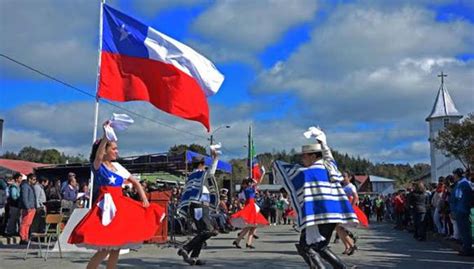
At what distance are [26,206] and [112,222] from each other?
33.7 feet

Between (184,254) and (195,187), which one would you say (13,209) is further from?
(184,254)

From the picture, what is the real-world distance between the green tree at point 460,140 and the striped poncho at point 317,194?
119 feet

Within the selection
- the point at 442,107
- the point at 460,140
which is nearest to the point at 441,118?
the point at 442,107

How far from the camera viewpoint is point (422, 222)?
19359 millimetres

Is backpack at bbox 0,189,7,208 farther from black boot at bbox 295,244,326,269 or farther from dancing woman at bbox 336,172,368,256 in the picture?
black boot at bbox 295,244,326,269

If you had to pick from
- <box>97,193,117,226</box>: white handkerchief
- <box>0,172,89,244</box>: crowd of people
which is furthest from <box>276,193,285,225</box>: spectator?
<box>97,193,117,226</box>: white handkerchief

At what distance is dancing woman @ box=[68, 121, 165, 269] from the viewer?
284 inches

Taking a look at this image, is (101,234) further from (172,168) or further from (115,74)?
(172,168)

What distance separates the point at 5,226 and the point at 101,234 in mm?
11815

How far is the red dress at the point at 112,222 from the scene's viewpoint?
7.19 meters

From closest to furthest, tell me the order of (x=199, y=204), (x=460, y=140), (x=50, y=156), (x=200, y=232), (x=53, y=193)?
(x=200, y=232) → (x=199, y=204) → (x=53, y=193) → (x=460, y=140) → (x=50, y=156)

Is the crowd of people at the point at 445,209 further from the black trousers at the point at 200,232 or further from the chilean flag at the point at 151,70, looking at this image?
the chilean flag at the point at 151,70

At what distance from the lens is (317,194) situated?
26.1ft

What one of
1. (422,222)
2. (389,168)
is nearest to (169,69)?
(422,222)
